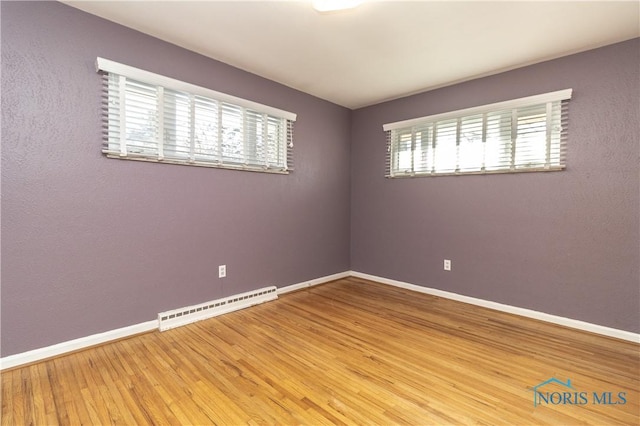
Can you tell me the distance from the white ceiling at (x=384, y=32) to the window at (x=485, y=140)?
0.43m

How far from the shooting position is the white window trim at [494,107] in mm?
2696

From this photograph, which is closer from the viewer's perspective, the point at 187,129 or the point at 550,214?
the point at 187,129

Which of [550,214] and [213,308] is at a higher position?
[550,214]

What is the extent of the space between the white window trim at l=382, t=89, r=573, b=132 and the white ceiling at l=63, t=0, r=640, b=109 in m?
0.35

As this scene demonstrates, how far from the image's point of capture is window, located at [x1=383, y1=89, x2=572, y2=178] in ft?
9.04

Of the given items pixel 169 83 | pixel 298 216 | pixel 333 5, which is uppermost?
pixel 333 5

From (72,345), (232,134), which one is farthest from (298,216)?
(72,345)

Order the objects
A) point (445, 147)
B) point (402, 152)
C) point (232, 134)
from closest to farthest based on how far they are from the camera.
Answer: point (232, 134) < point (445, 147) < point (402, 152)

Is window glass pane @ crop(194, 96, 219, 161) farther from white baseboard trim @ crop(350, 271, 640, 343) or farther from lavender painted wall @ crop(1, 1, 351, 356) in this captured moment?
white baseboard trim @ crop(350, 271, 640, 343)

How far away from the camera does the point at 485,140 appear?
124 inches

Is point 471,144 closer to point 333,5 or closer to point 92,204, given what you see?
point 333,5

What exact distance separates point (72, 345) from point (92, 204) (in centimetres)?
103

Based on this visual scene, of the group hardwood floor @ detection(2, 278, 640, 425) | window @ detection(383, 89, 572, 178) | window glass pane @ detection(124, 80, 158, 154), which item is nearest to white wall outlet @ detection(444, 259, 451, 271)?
hardwood floor @ detection(2, 278, 640, 425)

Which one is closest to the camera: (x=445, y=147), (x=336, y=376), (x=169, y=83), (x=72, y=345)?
(x=336, y=376)
